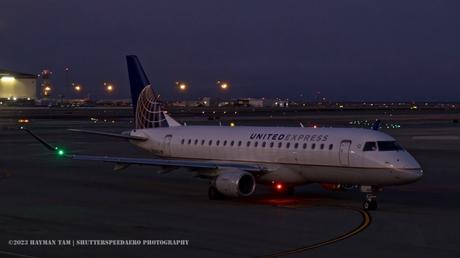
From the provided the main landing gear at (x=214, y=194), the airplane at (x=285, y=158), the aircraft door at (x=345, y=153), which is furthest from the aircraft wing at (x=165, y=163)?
the aircraft door at (x=345, y=153)

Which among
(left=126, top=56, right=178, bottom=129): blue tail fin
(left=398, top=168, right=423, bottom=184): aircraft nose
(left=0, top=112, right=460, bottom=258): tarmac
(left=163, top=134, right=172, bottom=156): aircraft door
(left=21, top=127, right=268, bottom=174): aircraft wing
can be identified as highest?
(left=126, top=56, right=178, bottom=129): blue tail fin

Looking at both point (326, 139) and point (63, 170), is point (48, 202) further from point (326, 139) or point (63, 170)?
point (63, 170)

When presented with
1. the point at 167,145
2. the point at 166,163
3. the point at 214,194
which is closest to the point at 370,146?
the point at 214,194

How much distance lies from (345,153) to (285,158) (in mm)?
2810

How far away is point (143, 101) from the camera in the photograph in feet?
125

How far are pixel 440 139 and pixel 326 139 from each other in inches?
1765

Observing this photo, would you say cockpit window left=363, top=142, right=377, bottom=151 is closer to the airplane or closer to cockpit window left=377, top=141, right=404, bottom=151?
the airplane

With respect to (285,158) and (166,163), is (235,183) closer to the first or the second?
(285,158)

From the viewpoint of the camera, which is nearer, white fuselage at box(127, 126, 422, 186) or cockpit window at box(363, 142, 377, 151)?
white fuselage at box(127, 126, 422, 186)

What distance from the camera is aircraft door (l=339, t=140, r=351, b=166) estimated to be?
90.8 feet

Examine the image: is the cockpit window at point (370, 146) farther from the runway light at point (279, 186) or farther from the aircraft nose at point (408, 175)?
the runway light at point (279, 186)

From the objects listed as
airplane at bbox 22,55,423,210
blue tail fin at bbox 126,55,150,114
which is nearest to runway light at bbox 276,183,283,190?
airplane at bbox 22,55,423,210

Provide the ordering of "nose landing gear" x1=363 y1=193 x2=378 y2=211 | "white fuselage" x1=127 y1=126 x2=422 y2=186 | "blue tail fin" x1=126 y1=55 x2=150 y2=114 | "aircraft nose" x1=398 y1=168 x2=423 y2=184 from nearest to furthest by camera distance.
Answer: "aircraft nose" x1=398 y1=168 x2=423 y2=184 → "nose landing gear" x1=363 y1=193 x2=378 y2=211 → "white fuselage" x1=127 y1=126 x2=422 y2=186 → "blue tail fin" x1=126 y1=55 x2=150 y2=114

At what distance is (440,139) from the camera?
70.5m
